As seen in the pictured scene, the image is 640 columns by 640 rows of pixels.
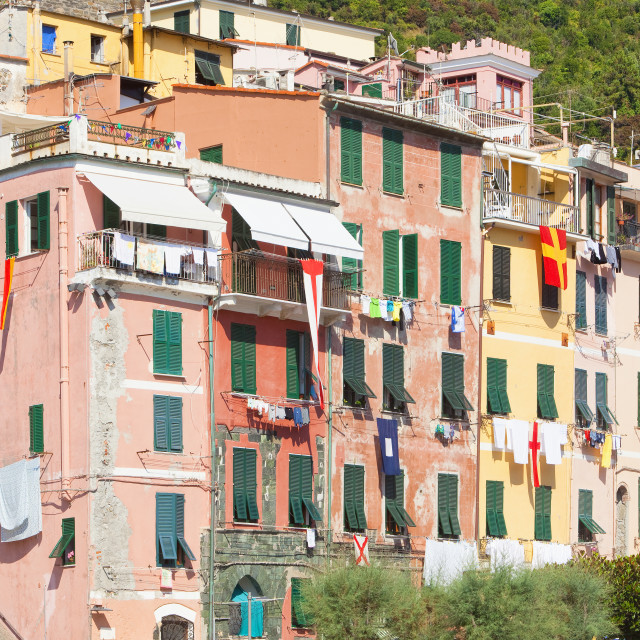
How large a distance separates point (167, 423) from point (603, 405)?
62.7 ft

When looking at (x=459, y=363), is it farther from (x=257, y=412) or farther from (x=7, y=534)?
(x=7, y=534)

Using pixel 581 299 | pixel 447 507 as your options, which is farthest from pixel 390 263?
pixel 581 299

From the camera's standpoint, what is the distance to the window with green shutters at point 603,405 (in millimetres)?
60969

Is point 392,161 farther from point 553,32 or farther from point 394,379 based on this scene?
point 553,32

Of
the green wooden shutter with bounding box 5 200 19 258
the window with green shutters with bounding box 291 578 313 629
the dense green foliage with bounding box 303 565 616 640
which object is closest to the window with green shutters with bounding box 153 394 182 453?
the dense green foliage with bounding box 303 565 616 640

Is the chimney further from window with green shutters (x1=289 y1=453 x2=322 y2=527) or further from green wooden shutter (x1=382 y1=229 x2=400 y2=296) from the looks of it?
window with green shutters (x1=289 y1=453 x2=322 y2=527)

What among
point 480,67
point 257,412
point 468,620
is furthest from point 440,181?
point 480,67

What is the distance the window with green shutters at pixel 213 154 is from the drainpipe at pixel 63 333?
761cm

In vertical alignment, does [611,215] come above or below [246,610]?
above

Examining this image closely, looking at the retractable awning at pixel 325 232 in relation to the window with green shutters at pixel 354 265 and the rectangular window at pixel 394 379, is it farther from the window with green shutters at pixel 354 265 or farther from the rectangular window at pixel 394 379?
the rectangular window at pixel 394 379

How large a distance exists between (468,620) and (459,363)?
970 centimetres

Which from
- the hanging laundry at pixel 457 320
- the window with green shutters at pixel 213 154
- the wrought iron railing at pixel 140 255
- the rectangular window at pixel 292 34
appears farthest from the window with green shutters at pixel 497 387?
the rectangular window at pixel 292 34

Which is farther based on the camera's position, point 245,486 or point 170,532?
point 245,486

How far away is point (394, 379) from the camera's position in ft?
177
